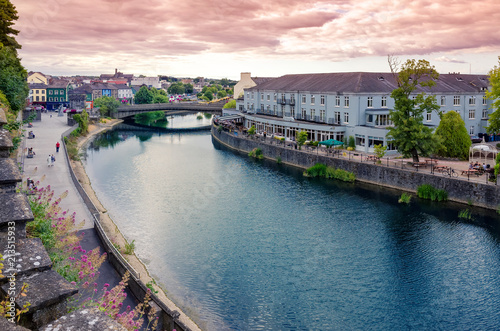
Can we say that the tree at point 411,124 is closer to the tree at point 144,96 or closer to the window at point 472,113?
the window at point 472,113

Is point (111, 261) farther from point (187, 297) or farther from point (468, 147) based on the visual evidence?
point (468, 147)

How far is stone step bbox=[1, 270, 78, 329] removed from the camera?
562 centimetres

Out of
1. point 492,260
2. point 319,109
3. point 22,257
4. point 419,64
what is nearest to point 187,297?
point 22,257

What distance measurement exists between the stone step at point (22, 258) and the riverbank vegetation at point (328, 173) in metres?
42.4

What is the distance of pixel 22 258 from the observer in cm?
648

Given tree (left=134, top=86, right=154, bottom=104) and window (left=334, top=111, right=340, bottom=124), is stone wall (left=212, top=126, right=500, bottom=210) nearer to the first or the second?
window (left=334, top=111, right=340, bottom=124)

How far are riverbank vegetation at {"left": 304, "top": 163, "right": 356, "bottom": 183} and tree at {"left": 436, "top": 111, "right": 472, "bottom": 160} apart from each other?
9580mm

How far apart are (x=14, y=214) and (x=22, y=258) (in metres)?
1.06

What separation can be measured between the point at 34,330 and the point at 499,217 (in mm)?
35358

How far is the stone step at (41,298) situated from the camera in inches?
221

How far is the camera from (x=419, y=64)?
145ft

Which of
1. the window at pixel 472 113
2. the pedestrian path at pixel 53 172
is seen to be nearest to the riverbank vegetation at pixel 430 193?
the window at pixel 472 113

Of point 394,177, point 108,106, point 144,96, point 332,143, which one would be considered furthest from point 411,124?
point 144,96

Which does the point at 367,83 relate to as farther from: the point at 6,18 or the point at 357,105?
the point at 6,18
